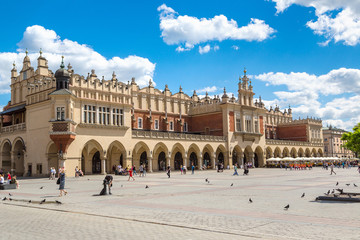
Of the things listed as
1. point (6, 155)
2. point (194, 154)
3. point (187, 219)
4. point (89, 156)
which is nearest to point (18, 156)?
point (6, 155)

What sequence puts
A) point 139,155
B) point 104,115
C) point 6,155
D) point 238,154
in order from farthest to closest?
1. point 238,154
2. point 139,155
3. point 6,155
4. point 104,115

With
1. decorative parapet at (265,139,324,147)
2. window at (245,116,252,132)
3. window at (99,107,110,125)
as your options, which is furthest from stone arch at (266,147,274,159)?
window at (99,107,110,125)

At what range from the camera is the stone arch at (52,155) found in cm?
4456

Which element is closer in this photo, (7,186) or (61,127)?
(7,186)

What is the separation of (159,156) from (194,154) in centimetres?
807

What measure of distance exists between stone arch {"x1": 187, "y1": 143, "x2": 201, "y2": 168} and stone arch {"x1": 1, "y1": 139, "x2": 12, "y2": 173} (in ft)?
88.8

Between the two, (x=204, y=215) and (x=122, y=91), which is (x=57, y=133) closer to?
(x=122, y=91)

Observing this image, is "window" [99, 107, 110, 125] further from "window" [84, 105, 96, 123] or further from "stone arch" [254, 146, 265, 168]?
"stone arch" [254, 146, 265, 168]

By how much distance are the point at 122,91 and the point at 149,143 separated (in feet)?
26.7

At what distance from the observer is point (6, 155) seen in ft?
174

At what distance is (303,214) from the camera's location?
12594mm

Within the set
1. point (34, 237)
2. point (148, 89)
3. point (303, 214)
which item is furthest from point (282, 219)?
point (148, 89)

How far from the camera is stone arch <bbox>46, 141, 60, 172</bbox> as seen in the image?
1754 inches

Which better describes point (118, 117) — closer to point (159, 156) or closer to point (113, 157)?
point (113, 157)
